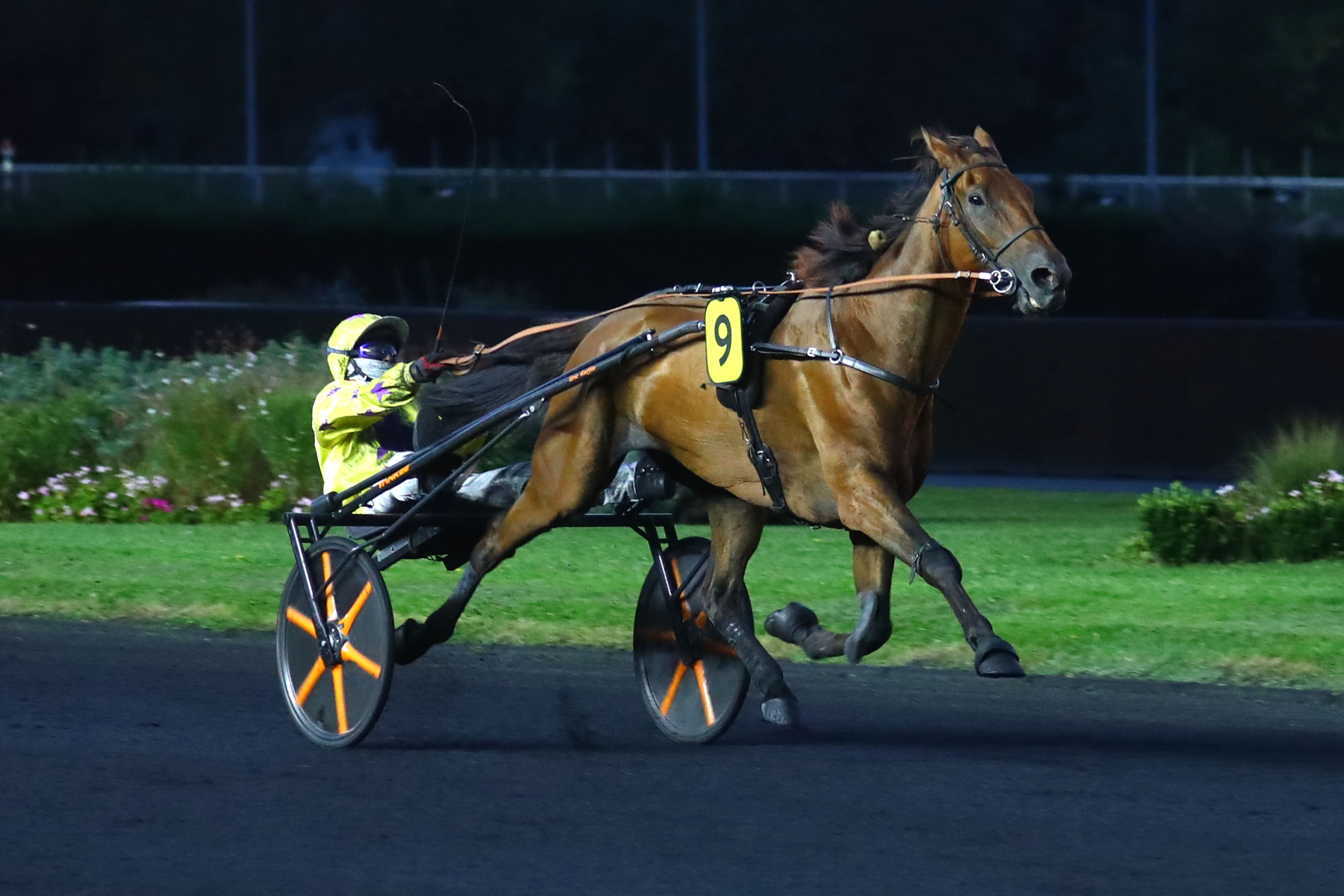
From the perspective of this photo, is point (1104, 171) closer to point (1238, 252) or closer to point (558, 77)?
point (558, 77)

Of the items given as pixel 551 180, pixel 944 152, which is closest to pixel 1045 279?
pixel 944 152

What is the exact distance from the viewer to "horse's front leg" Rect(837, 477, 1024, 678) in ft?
19.6

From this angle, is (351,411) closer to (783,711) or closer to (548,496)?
(548,496)

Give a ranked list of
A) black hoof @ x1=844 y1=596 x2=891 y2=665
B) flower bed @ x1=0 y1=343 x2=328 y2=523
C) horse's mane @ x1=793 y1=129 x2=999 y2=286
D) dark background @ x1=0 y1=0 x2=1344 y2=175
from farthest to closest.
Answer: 1. dark background @ x1=0 y1=0 x2=1344 y2=175
2. flower bed @ x1=0 y1=343 x2=328 y2=523
3. horse's mane @ x1=793 y1=129 x2=999 y2=286
4. black hoof @ x1=844 y1=596 x2=891 y2=665

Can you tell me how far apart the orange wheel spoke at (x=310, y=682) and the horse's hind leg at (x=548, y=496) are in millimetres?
239

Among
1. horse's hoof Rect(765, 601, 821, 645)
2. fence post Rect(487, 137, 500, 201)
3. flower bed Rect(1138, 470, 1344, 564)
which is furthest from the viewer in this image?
fence post Rect(487, 137, 500, 201)

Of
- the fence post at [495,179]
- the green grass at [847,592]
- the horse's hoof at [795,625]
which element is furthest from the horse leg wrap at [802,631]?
the fence post at [495,179]

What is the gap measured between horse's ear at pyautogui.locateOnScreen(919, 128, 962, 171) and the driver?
5.90 ft

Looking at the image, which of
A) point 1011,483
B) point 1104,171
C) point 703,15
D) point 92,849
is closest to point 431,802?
point 92,849

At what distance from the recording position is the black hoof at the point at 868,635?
21.2ft

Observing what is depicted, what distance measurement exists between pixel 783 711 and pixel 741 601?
438 mm

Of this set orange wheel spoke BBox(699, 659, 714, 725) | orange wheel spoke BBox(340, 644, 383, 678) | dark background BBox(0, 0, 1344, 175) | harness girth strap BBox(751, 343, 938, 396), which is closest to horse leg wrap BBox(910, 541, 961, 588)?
harness girth strap BBox(751, 343, 938, 396)

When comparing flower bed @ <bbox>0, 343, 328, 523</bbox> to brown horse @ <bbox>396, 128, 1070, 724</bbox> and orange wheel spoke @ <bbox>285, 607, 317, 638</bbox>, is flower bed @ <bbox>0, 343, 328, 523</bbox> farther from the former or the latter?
brown horse @ <bbox>396, 128, 1070, 724</bbox>

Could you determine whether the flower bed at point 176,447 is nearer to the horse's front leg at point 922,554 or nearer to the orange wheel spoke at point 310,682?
the orange wheel spoke at point 310,682
